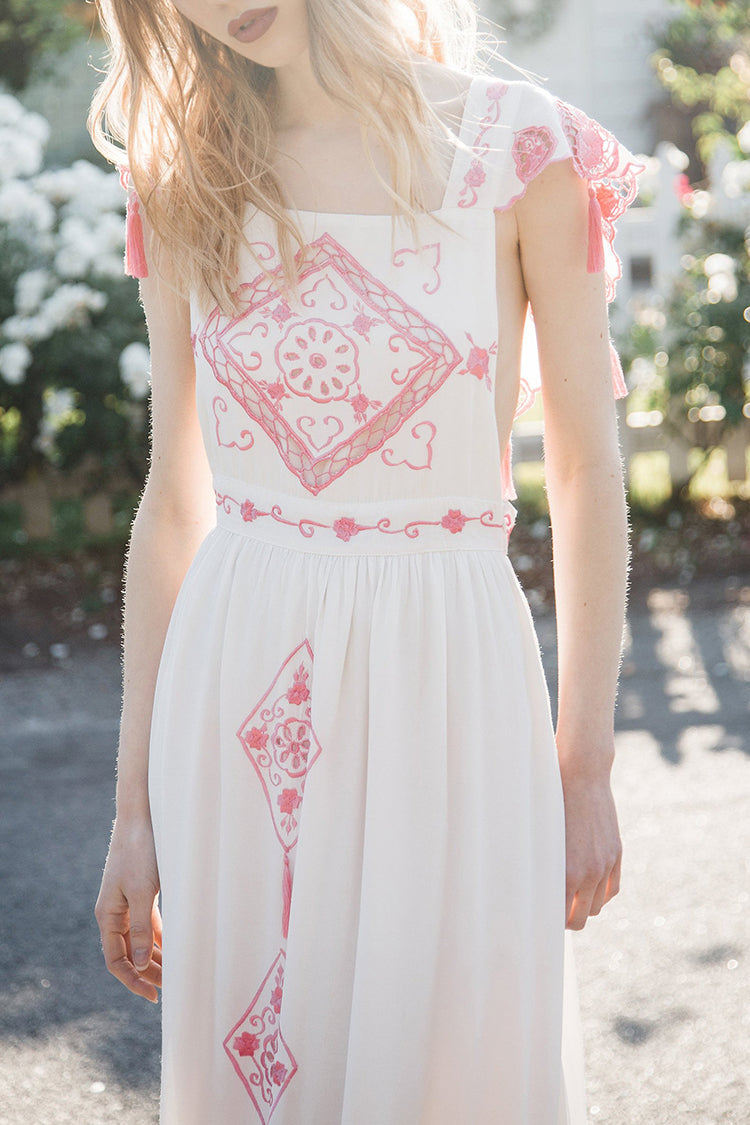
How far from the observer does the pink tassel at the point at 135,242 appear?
151 cm

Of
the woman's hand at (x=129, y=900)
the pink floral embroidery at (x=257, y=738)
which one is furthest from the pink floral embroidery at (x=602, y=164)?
the woman's hand at (x=129, y=900)

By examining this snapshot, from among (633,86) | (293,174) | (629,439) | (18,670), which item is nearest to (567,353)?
(293,174)

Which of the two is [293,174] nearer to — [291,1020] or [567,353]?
[567,353]

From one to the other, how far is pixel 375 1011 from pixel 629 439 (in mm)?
5197

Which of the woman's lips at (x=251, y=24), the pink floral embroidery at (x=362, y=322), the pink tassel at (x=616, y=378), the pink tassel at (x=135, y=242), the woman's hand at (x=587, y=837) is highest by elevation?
the woman's lips at (x=251, y=24)

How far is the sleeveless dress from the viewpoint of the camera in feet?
4.29

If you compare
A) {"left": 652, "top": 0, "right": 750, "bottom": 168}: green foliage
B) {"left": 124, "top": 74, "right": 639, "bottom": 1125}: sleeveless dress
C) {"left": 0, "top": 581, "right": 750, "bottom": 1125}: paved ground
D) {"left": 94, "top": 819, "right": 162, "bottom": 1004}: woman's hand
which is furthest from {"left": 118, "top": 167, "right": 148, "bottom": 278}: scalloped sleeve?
{"left": 652, "top": 0, "right": 750, "bottom": 168}: green foliage

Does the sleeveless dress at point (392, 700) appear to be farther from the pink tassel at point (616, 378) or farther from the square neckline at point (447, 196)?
the pink tassel at point (616, 378)

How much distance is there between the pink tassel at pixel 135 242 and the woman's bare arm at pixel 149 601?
0.07 ft

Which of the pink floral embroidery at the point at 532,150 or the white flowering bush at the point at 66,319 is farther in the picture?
the white flowering bush at the point at 66,319

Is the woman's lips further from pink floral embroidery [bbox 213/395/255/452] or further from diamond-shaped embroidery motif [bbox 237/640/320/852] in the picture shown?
diamond-shaped embroidery motif [bbox 237/640/320/852]

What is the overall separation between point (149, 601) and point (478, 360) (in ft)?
1.67

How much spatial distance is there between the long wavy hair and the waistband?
0.24 m

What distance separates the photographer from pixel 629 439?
6223mm
